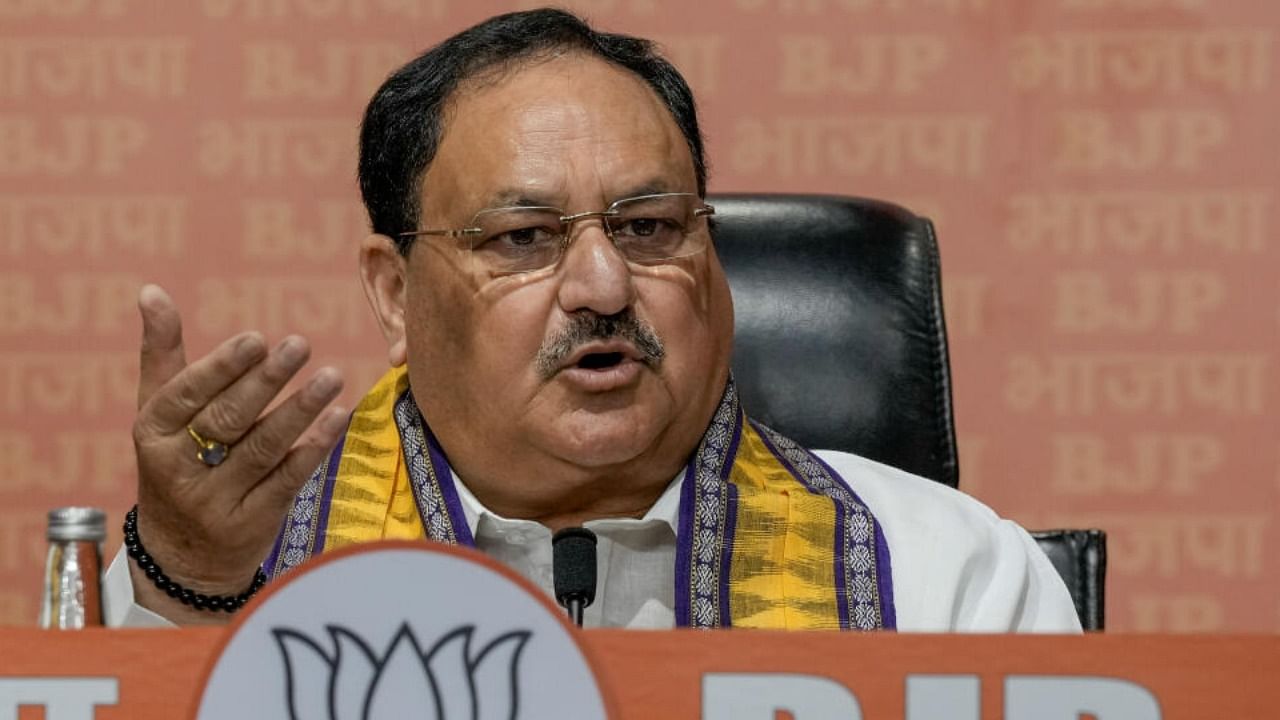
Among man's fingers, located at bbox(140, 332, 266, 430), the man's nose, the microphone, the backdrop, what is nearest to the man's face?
the man's nose

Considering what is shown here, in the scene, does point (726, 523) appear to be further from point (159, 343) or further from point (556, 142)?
point (159, 343)

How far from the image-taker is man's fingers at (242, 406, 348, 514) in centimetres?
113

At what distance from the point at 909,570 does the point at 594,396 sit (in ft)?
1.14

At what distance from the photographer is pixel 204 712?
2.64 feet

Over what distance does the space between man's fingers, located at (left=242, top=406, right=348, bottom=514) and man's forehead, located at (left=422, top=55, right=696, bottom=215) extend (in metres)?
0.45

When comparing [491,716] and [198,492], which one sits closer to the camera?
[491,716]

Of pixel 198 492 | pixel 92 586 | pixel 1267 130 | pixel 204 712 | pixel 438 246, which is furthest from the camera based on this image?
pixel 1267 130

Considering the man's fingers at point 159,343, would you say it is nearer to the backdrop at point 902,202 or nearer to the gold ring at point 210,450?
→ the gold ring at point 210,450

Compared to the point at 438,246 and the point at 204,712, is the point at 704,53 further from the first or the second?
the point at 204,712

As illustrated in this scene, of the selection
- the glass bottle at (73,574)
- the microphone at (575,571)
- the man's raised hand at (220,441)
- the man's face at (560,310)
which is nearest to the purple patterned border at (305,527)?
the man's face at (560,310)

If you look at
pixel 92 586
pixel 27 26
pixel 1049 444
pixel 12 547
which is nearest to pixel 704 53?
pixel 1049 444

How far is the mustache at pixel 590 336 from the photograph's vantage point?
1.50 meters

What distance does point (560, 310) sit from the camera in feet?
4.98

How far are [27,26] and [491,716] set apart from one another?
2202 millimetres
